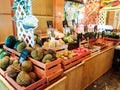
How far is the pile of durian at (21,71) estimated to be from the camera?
1.16 meters

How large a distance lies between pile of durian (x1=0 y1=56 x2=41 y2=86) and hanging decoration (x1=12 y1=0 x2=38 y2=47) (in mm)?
340

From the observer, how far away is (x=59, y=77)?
5.00 ft

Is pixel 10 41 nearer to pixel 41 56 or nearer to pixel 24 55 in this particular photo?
pixel 24 55

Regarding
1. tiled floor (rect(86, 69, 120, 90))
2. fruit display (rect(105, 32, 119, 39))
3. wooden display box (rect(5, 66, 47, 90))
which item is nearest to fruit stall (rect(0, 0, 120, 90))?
wooden display box (rect(5, 66, 47, 90))

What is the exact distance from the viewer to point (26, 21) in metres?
1.49

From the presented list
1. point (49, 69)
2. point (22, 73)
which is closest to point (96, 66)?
point (49, 69)

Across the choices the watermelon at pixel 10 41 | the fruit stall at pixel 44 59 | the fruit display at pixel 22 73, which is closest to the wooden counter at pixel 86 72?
the fruit stall at pixel 44 59

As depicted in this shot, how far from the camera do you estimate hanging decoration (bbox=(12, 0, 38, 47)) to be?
1457 mm

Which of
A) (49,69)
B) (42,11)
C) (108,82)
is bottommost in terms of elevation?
(108,82)

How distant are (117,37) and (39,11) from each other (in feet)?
7.91

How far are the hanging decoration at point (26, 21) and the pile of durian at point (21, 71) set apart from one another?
1.12 feet

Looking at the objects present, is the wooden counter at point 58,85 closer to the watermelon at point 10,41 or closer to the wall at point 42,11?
the watermelon at point 10,41

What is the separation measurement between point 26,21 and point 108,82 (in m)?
2.32

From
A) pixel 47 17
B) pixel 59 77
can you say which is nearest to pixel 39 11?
pixel 47 17
